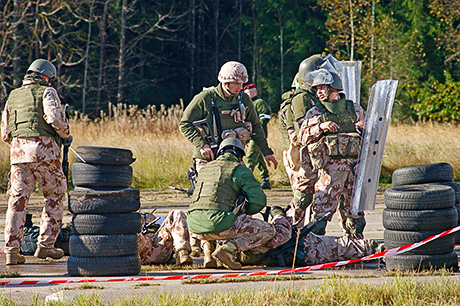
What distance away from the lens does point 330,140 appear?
8227 millimetres

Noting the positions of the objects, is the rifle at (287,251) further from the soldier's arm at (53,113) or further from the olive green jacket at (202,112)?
the soldier's arm at (53,113)

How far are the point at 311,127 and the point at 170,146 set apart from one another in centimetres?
1016

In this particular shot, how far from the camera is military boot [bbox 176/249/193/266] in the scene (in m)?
7.32

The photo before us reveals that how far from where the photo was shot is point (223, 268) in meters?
7.23

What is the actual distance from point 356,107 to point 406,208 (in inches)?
84.3

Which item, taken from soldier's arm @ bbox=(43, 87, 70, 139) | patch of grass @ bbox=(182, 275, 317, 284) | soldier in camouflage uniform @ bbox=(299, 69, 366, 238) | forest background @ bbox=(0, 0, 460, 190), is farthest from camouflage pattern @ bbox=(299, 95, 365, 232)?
forest background @ bbox=(0, 0, 460, 190)

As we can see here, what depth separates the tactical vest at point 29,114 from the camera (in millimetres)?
7598

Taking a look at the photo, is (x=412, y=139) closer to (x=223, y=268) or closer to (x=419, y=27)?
(x=223, y=268)

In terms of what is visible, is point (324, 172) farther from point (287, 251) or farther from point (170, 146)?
point (170, 146)

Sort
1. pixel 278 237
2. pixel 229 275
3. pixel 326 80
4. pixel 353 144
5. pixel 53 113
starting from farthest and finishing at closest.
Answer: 1. pixel 353 144
2. pixel 326 80
3. pixel 53 113
4. pixel 278 237
5. pixel 229 275

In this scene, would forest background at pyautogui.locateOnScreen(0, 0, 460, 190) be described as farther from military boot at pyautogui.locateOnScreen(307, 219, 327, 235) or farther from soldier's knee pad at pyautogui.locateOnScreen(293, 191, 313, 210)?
Result: military boot at pyautogui.locateOnScreen(307, 219, 327, 235)

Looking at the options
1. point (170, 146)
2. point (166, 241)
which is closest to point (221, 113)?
point (166, 241)

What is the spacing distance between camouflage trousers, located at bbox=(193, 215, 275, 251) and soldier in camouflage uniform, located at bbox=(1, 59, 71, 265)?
1821 mm

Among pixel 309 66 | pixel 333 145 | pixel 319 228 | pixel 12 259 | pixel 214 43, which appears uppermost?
pixel 214 43
